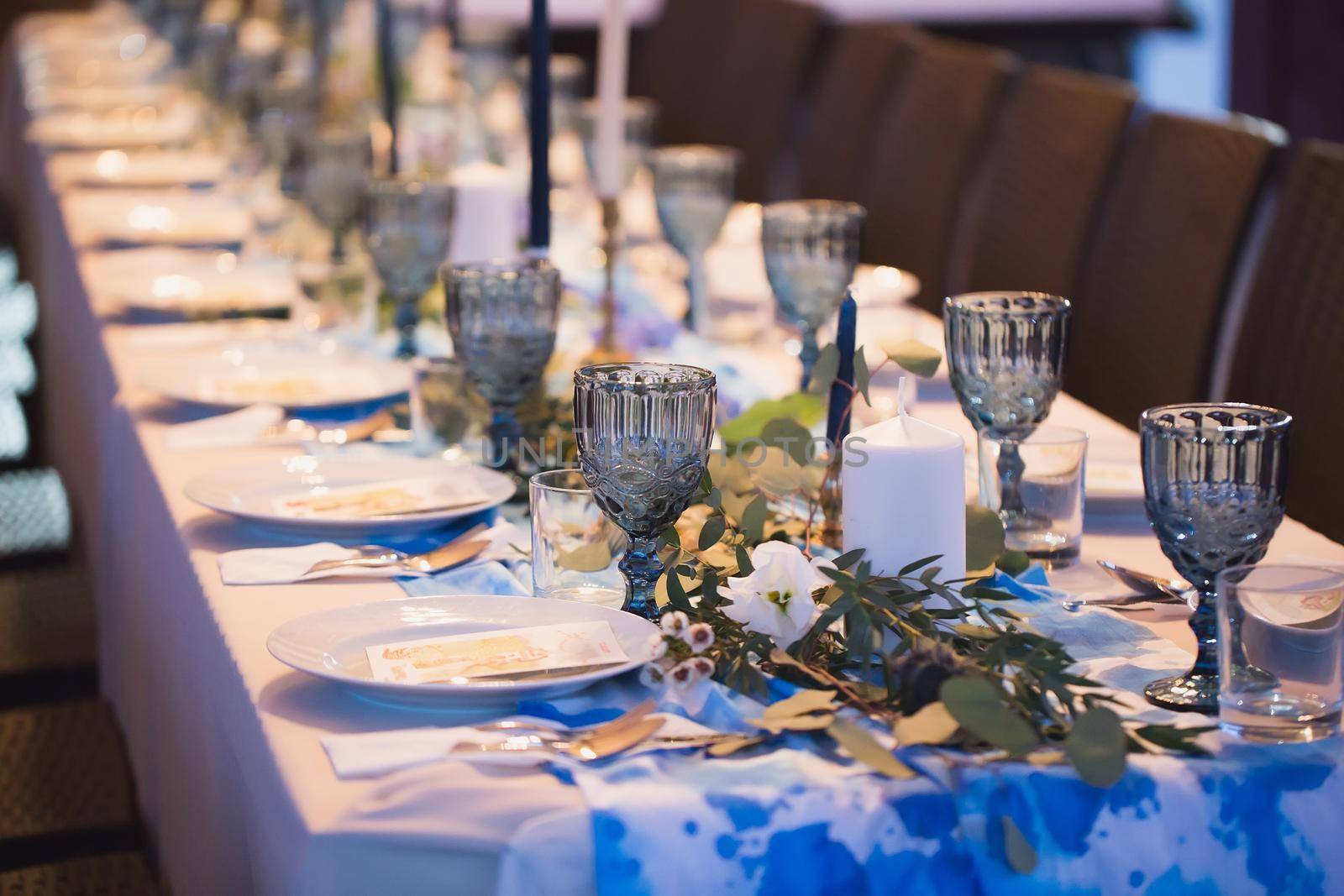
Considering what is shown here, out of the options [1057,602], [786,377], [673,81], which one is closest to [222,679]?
[1057,602]

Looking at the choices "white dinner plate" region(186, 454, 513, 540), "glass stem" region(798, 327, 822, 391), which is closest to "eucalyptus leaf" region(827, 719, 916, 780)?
"white dinner plate" region(186, 454, 513, 540)

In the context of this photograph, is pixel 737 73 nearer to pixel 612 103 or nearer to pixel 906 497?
pixel 612 103

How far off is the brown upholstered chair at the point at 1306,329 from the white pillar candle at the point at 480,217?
0.94m

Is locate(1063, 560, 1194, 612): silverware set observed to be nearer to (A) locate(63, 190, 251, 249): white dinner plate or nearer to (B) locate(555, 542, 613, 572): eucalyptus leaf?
(B) locate(555, 542, 613, 572): eucalyptus leaf

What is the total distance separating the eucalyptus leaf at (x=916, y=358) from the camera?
1.23 m

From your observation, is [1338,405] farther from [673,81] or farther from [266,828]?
[673,81]

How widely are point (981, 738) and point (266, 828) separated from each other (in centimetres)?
41

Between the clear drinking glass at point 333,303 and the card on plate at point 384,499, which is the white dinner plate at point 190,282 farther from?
the card on plate at point 384,499

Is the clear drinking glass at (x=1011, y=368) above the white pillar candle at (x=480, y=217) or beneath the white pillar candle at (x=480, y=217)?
beneath

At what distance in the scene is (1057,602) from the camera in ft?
3.82

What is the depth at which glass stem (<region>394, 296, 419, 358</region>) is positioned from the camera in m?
1.90

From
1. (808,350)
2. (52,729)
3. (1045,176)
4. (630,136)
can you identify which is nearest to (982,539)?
(808,350)

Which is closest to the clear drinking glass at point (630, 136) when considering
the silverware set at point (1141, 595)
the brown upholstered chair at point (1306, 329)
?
the brown upholstered chair at point (1306, 329)

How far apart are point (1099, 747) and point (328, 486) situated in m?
0.75
